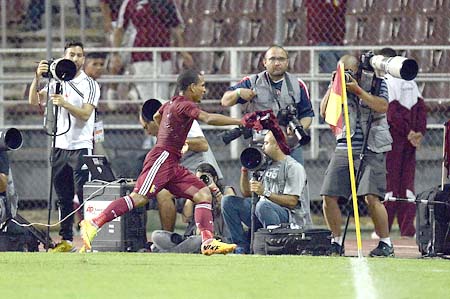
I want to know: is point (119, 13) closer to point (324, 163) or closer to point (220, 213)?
point (324, 163)

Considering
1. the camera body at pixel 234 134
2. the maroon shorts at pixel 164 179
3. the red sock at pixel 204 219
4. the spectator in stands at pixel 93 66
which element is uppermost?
the spectator in stands at pixel 93 66

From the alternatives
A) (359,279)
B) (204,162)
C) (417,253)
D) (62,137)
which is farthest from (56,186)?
(359,279)

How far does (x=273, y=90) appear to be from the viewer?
47.1ft

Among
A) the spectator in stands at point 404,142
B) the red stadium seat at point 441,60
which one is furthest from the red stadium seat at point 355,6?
the spectator in stands at point 404,142

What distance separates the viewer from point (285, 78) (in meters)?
14.4

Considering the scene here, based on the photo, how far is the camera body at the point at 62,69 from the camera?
1401 cm

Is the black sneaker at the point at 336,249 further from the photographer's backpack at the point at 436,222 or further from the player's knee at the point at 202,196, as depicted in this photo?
the player's knee at the point at 202,196

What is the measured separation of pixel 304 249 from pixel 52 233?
4890 mm

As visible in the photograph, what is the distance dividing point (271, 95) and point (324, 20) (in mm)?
3969

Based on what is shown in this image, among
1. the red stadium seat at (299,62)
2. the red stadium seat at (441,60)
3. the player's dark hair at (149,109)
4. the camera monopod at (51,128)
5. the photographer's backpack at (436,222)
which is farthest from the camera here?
the red stadium seat at (299,62)

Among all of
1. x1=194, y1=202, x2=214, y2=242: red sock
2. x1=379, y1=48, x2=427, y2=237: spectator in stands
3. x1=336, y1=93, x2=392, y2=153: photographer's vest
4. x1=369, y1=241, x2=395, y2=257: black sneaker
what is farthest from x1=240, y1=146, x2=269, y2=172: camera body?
x1=379, y1=48, x2=427, y2=237: spectator in stands

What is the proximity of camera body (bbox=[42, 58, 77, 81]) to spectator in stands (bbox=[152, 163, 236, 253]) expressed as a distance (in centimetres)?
160

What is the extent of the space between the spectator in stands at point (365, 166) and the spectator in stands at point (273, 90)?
42 cm

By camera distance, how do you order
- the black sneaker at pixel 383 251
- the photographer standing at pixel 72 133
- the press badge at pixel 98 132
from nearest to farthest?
the black sneaker at pixel 383 251 < the photographer standing at pixel 72 133 < the press badge at pixel 98 132
